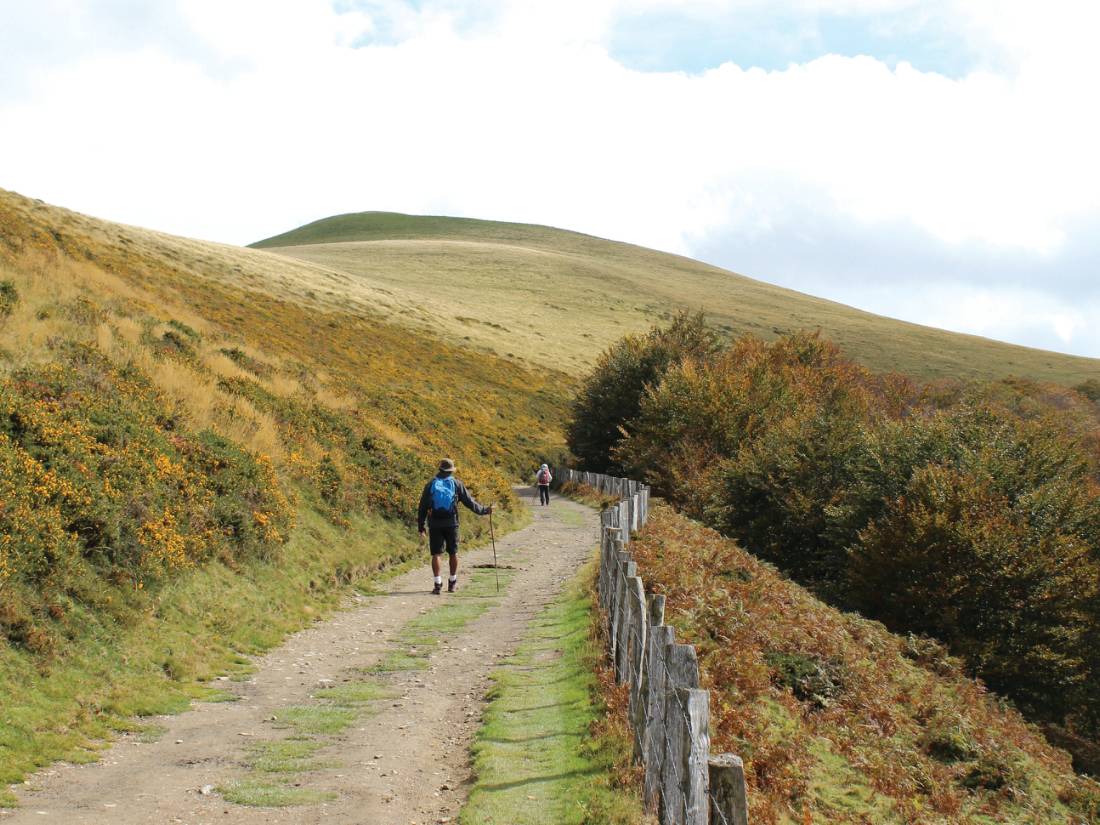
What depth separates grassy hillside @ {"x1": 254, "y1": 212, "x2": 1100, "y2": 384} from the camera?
267 ft

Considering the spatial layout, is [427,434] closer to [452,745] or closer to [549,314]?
[452,745]

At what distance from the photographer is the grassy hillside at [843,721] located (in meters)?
9.00

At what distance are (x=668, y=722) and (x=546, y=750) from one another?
2.29 metres

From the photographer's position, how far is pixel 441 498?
16219 millimetres

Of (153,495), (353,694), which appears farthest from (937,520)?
(153,495)

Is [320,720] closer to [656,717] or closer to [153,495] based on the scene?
[656,717]

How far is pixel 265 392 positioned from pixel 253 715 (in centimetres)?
1523

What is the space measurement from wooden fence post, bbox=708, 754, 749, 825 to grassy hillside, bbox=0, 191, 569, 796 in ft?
16.9

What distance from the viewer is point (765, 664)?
12391mm

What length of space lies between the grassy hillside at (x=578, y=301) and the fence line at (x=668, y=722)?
206 feet

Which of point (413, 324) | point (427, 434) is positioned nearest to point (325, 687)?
point (427, 434)

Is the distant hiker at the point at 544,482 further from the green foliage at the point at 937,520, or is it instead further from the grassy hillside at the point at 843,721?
the grassy hillside at the point at 843,721

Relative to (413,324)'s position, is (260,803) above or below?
below

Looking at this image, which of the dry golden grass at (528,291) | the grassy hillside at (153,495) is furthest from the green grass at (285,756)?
the dry golden grass at (528,291)
